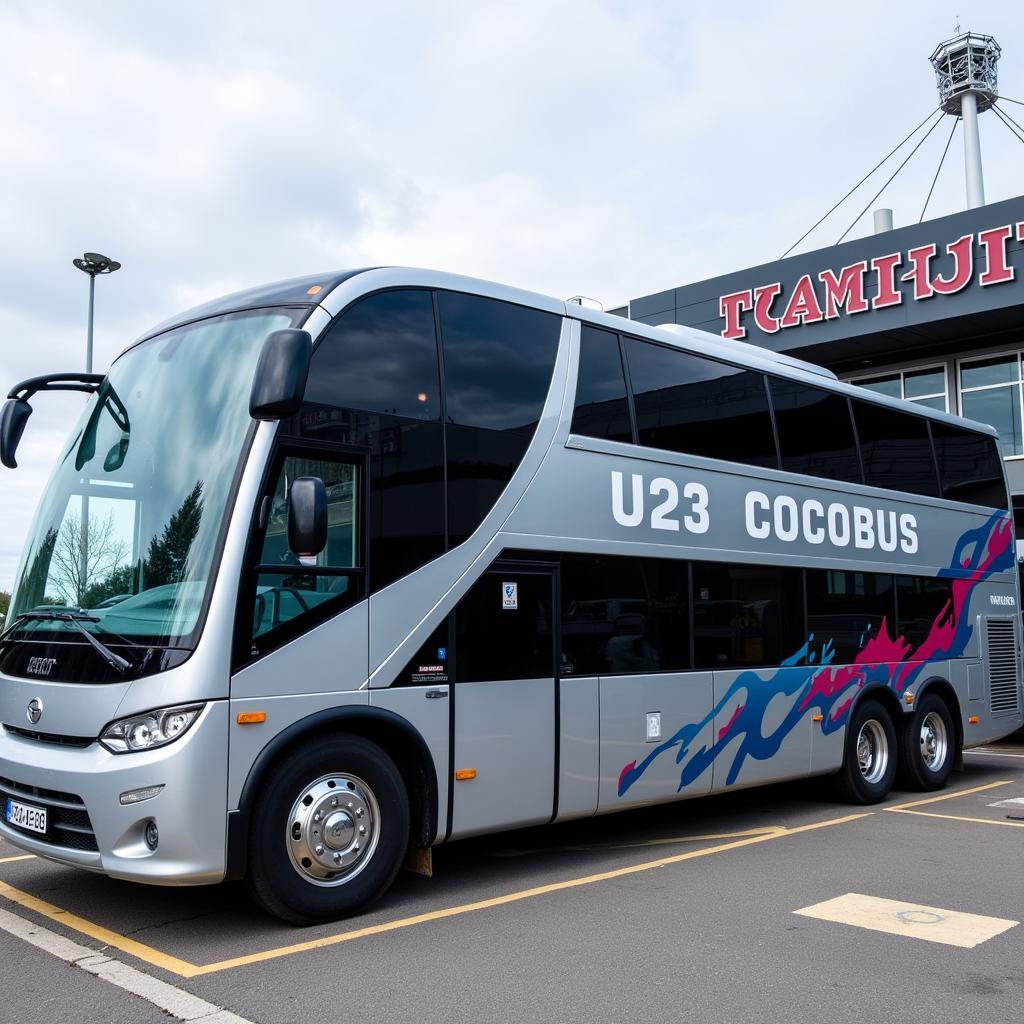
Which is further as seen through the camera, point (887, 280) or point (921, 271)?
point (887, 280)

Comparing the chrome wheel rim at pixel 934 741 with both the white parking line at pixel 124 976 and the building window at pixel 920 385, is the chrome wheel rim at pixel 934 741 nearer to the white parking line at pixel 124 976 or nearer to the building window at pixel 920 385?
the white parking line at pixel 124 976

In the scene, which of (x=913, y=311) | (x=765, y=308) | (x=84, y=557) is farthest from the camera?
(x=765, y=308)

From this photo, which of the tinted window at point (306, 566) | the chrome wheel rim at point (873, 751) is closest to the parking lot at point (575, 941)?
the tinted window at point (306, 566)

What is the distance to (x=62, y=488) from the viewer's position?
6.68 meters

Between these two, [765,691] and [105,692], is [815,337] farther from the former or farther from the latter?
[105,692]

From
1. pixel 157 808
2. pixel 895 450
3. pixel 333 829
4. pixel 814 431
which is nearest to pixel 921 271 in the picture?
pixel 895 450

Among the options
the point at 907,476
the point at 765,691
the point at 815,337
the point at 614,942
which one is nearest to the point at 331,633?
the point at 614,942

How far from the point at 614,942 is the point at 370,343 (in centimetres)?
359

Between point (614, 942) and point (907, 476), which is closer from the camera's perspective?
point (614, 942)

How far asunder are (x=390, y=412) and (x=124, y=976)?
10.7 feet

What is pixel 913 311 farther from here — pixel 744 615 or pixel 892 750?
→ pixel 744 615

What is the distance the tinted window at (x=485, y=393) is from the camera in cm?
679

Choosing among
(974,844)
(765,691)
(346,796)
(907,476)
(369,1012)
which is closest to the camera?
(369,1012)

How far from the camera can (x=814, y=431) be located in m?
10.1
